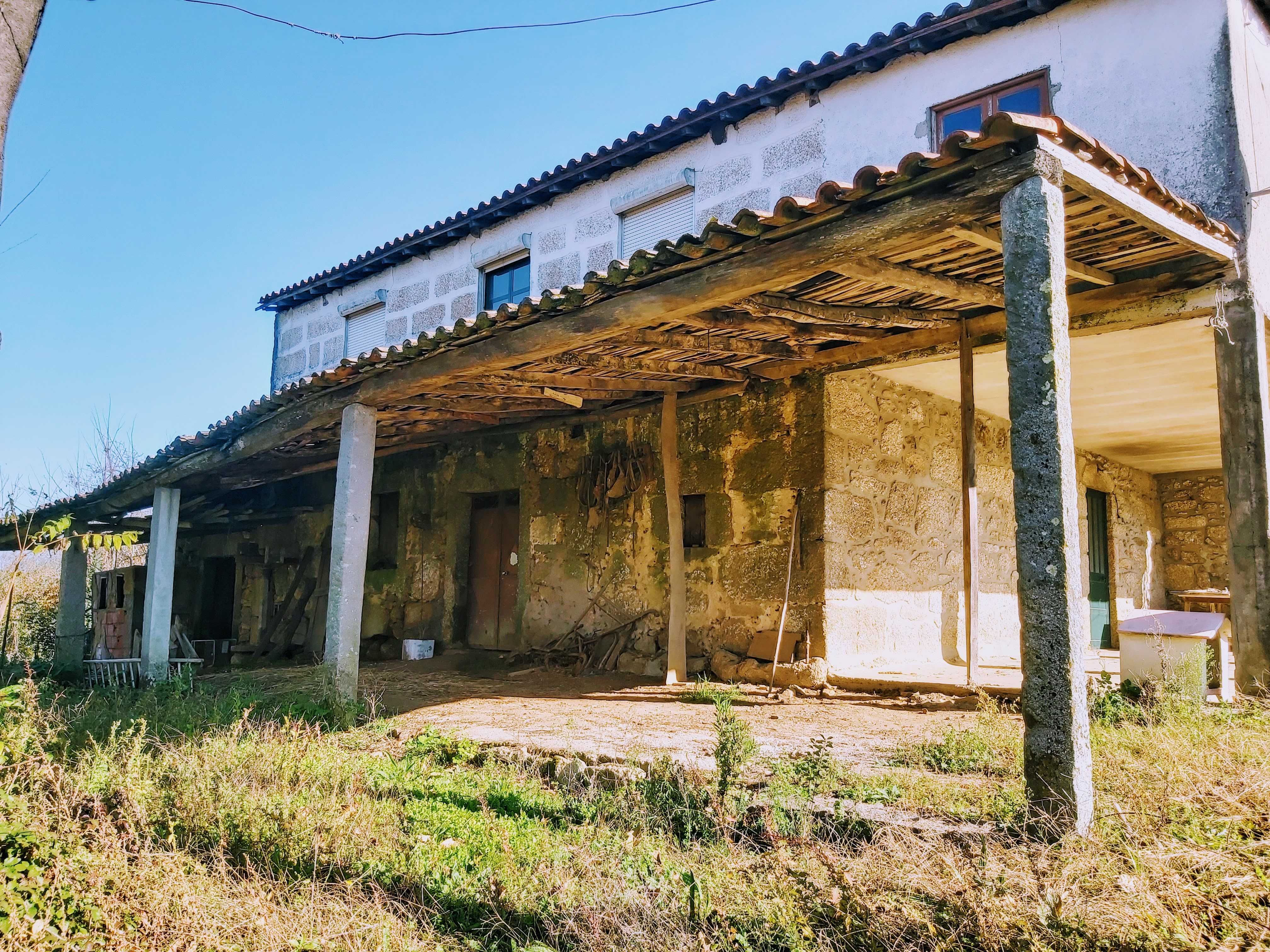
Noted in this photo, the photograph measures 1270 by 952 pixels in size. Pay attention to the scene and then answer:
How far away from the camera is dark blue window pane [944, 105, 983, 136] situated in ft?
24.8

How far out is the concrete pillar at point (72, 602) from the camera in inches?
447

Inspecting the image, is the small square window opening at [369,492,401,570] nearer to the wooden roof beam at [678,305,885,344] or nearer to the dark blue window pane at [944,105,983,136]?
the wooden roof beam at [678,305,885,344]

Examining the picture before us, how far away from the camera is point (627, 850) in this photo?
3.55m

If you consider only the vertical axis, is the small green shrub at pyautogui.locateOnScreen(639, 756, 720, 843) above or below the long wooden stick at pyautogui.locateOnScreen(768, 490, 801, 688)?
below

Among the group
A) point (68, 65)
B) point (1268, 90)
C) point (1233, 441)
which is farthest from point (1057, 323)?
point (1268, 90)

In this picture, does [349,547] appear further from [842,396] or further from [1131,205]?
[1131,205]

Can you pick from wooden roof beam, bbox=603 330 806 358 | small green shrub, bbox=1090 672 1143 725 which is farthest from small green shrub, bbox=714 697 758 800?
wooden roof beam, bbox=603 330 806 358

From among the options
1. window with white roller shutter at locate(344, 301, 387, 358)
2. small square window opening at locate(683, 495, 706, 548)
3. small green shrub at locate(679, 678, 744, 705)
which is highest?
window with white roller shutter at locate(344, 301, 387, 358)

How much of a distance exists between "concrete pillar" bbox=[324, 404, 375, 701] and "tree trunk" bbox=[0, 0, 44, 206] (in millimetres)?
4392

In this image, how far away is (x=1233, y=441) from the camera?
18.6 feet

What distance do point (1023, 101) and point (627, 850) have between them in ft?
22.1

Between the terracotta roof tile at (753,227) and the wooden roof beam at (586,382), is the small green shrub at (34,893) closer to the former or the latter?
the terracotta roof tile at (753,227)

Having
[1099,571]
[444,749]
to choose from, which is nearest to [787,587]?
[444,749]

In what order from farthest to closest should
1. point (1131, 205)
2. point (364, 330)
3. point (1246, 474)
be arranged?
point (364, 330) → point (1246, 474) → point (1131, 205)
